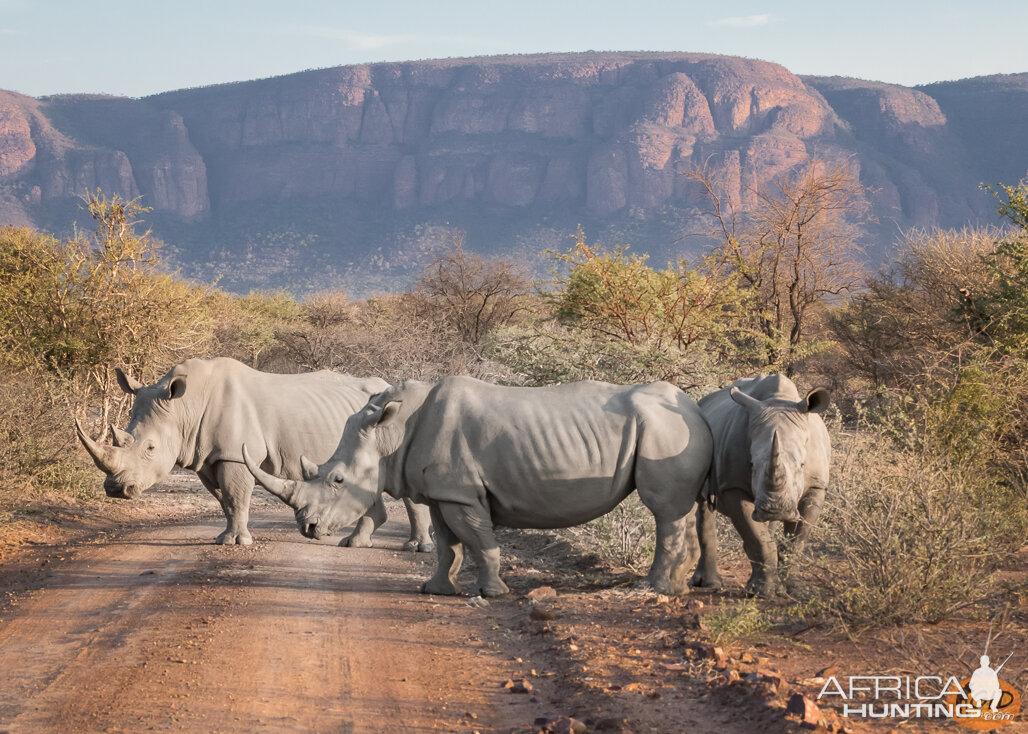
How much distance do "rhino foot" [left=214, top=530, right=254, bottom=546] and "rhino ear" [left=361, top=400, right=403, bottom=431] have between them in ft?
10.7

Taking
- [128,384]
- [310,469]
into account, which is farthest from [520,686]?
[128,384]

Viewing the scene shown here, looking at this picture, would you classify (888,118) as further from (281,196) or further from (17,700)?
(17,700)

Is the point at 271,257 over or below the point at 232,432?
below

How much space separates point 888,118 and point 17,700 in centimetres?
12215

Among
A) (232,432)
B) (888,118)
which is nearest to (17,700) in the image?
(232,432)

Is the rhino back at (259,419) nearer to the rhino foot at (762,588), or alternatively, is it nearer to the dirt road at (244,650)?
the dirt road at (244,650)

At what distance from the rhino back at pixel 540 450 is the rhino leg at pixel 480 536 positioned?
0.10m

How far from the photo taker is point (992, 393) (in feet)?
32.8

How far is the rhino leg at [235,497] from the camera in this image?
11.1m

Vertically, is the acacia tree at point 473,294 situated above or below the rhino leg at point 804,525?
below

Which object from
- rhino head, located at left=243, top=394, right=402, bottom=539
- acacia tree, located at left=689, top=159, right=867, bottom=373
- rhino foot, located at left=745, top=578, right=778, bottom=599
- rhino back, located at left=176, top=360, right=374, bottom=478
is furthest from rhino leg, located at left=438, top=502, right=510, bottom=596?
acacia tree, located at left=689, top=159, right=867, bottom=373

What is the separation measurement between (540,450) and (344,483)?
1.54 meters

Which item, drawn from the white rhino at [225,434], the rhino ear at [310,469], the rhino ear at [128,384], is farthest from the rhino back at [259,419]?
the rhino ear at [310,469]

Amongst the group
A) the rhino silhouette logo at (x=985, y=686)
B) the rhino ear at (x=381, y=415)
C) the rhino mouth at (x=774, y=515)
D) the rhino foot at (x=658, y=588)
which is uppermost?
the rhino ear at (x=381, y=415)
